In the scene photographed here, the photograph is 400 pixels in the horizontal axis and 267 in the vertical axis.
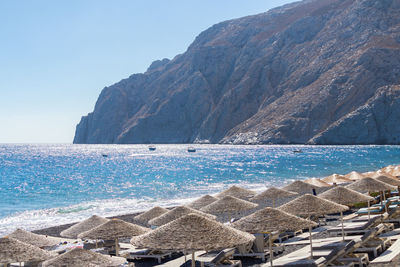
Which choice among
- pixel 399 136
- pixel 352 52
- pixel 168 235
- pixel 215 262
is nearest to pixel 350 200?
pixel 215 262

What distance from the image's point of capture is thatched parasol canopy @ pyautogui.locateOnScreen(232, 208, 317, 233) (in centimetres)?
980

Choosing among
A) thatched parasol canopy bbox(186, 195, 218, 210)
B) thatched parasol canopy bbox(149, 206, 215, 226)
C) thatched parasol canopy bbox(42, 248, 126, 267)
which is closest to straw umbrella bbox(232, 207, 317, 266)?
thatched parasol canopy bbox(42, 248, 126, 267)

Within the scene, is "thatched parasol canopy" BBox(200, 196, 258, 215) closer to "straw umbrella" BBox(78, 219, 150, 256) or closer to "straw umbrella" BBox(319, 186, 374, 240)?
"straw umbrella" BBox(319, 186, 374, 240)

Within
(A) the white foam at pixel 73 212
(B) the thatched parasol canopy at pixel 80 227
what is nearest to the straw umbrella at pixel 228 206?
(B) the thatched parasol canopy at pixel 80 227

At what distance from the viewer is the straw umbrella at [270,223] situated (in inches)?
386

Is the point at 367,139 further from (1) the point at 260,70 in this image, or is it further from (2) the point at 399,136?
(1) the point at 260,70

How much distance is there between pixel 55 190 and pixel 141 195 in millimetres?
13202

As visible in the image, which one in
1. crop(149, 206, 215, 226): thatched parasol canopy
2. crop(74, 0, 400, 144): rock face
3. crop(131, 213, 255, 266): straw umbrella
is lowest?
crop(149, 206, 215, 226): thatched parasol canopy

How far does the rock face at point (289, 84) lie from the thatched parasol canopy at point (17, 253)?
10796cm

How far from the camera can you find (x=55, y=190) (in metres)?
49.1

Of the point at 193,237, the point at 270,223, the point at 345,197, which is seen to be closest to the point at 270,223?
the point at 270,223

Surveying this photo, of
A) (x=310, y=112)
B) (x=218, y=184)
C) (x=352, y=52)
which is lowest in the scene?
(x=218, y=184)

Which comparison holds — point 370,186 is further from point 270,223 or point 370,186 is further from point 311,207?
point 270,223

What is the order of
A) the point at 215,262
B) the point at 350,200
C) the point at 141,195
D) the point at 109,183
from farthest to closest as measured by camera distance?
the point at 109,183 < the point at 141,195 < the point at 350,200 < the point at 215,262
